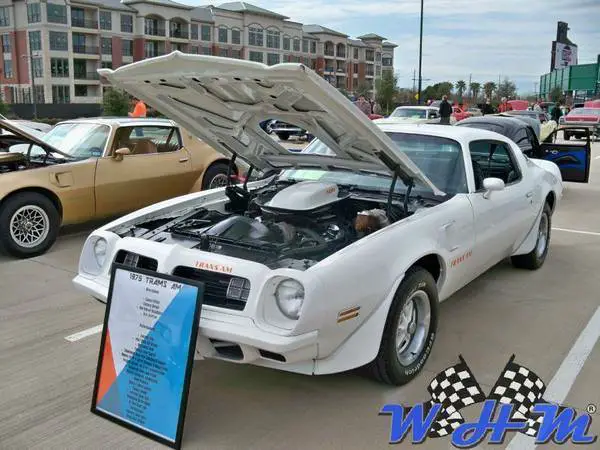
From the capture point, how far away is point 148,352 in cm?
304

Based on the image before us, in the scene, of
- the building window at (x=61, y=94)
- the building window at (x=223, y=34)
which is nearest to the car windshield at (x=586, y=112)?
the building window at (x=61, y=94)

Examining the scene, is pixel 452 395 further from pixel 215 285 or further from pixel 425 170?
pixel 425 170

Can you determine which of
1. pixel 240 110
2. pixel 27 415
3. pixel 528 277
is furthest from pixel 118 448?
pixel 528 277

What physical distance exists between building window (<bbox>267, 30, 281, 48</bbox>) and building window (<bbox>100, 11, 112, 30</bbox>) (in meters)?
22.1

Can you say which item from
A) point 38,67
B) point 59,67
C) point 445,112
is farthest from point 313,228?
point 38,67

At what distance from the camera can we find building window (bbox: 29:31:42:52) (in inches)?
2321

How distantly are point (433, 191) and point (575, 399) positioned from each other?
1.62m

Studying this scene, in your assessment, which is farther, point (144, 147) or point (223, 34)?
point (223, 34)

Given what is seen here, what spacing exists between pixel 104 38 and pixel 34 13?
7.67 m

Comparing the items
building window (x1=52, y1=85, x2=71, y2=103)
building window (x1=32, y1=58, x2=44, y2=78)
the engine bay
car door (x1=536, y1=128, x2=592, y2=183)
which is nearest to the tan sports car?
the engine bay

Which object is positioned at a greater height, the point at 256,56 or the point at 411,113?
the point at 256,56

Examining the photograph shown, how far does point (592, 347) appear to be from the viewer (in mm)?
4180

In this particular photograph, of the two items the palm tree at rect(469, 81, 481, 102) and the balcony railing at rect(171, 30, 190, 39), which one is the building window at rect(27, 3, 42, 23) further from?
the palm tree at rect(469, 81, 481, 102)

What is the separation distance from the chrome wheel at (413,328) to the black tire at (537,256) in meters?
2.47
